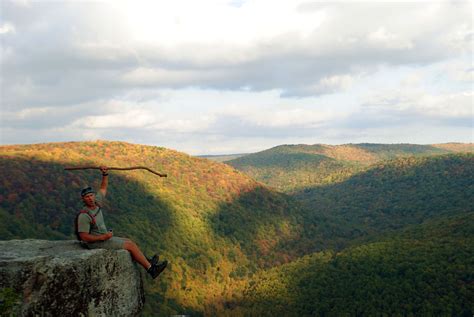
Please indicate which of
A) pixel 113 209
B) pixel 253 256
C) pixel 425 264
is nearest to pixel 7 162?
pixel 113 209

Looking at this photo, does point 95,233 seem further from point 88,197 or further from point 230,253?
point 230,253

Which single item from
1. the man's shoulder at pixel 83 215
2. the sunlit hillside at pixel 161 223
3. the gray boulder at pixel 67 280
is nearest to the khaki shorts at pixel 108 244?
the gray boulder at pixel 67 280

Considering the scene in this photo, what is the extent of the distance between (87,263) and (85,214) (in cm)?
253

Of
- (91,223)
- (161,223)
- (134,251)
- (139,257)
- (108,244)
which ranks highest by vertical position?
(91,223)

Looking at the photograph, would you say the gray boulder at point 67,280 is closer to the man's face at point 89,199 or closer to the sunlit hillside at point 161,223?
the man's face at point 89,199

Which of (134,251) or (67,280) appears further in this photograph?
(134,251)

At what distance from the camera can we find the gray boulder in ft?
39.1

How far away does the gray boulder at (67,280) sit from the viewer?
39.1 ft

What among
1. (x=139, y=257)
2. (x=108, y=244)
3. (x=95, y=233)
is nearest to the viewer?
Result: (x=108, y=244)

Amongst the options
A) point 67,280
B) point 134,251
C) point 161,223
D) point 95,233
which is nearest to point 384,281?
point 161,223

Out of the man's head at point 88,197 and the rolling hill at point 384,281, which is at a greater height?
the man's head at point 88,197

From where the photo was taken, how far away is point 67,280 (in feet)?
41.6

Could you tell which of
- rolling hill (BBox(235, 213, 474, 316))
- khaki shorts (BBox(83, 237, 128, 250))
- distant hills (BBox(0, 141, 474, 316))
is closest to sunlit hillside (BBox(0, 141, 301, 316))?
distant hills (BBox(0, 141, 474, 316))

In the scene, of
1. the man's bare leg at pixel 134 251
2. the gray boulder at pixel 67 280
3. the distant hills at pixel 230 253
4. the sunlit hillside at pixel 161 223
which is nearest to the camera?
the gray boulder at pixel 67 280
